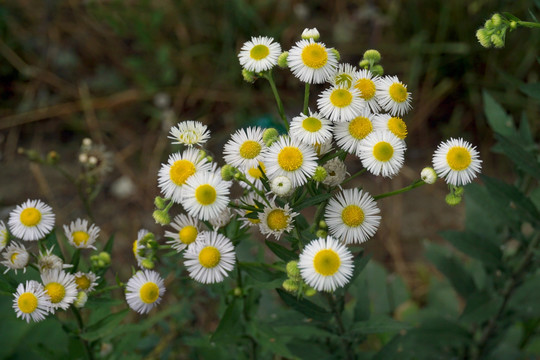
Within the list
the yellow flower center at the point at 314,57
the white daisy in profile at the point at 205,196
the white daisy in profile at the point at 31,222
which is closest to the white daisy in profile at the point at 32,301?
the white daisy in profile at the point at 31,222

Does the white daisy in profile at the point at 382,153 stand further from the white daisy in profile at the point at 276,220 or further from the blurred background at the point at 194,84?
the blurred background at the point at 194,84

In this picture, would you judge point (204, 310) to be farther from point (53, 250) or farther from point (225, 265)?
point (225, 265)

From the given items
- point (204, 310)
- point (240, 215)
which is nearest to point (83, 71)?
point (204, 310)

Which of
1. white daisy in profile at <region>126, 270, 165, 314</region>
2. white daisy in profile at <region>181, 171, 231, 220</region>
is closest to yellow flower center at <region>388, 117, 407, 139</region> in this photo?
white daisy in profile at <region>181, 171, 231, 220</region>

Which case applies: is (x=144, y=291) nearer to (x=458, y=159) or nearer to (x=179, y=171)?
(x=179, y=171)

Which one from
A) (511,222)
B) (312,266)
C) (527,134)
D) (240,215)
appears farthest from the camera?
(527,134)

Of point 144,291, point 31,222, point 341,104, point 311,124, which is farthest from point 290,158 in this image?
point 31,222

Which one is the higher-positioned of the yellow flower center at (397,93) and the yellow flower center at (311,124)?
the yellow flower center at (397,93)
